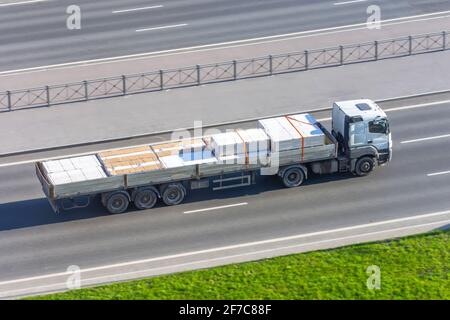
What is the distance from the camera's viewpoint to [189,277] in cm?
4084

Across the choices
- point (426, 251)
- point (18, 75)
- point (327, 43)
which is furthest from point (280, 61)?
point (426, 251)

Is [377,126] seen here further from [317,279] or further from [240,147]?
[317,279]

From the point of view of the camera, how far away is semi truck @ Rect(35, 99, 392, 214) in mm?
45281

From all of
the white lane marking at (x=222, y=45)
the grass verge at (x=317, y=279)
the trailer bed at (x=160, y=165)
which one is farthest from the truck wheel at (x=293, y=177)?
the white lane marking at (x=222, y=45)

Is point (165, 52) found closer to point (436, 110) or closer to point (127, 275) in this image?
point (436, 110)

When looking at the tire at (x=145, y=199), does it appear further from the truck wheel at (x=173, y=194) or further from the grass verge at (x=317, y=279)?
the grass verge at (x=317, y=279)

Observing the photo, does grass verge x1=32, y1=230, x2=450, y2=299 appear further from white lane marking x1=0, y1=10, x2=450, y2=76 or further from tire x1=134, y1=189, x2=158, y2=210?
white lane marking x1=0, y1=10, x2=450, y2=76

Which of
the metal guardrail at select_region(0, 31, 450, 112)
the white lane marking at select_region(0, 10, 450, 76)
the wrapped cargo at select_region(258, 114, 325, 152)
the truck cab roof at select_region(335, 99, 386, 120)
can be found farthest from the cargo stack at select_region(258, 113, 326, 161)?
the white lane marking at select_region(0, 10, 450, 76)

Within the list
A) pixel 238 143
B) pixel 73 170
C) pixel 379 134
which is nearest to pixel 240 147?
pixel 238 143

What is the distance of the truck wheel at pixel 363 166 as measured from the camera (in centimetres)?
4834

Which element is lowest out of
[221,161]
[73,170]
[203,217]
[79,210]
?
[203,217]

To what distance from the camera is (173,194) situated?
46.2 meters

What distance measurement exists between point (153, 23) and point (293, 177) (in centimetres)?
1861

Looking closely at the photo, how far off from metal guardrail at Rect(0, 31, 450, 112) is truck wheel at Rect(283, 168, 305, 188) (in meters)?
11.1
